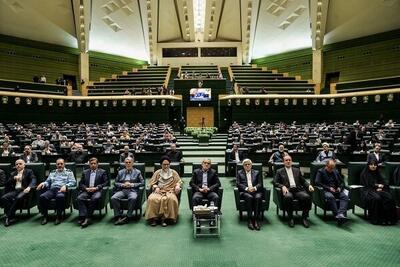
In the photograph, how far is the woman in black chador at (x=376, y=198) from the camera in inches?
198

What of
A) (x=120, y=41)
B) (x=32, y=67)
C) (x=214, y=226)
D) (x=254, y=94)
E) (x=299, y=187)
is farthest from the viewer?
(x=120, y=41)

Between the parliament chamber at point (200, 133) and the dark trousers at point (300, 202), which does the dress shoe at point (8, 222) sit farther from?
the dark trousers at point (300, 202)

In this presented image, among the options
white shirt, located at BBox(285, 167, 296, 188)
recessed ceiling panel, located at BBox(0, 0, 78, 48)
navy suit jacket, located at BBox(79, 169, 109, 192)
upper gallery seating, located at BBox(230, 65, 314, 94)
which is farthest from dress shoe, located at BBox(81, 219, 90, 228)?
recessed ceiling panel, located at BBox(0, 0, 78, 48)

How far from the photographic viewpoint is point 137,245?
427cm

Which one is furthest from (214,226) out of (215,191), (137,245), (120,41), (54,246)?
(120,41)

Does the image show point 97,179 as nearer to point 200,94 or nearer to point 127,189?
point 127,189

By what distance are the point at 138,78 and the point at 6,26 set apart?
7923 mm

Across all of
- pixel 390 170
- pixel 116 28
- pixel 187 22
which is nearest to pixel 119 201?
pixel 390 170

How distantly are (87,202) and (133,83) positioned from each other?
17093mm

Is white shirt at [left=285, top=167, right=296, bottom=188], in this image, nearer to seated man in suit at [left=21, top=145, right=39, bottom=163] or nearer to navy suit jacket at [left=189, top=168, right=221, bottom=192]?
navy suit jacket at [left=189, top=168, right=221, bottom=192]

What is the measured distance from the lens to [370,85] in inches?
629

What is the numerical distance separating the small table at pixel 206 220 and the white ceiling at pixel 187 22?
53.2 feet

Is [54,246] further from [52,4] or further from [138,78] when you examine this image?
[138,78]

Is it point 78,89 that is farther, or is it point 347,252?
point 78,89
